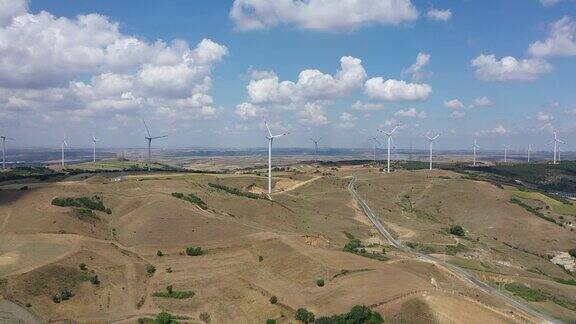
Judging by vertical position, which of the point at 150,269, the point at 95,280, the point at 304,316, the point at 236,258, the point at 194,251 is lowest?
the point at 150,269

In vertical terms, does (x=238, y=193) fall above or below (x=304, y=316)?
above

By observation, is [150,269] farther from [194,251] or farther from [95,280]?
[95,280]

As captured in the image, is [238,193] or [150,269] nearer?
[150,269]

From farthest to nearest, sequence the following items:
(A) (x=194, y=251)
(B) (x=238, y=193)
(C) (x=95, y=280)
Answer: (B) (x=238, y=193) < (A) (x=194, y=251) < (C) (x=95, y=280)

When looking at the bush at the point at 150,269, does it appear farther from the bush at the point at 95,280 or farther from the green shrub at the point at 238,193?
the green shrub at the point at 238,193

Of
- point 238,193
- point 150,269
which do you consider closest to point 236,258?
point 150,269

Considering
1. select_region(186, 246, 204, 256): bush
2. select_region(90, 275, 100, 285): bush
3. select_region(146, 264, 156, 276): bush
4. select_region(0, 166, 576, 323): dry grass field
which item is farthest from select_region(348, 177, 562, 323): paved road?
select_region(90, 275, 100, 285): bush

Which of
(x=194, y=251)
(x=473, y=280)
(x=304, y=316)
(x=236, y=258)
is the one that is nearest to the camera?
(x=304, y=316)

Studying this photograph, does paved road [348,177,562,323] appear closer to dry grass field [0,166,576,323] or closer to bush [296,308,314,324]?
dry grass field [0,166,576,323]
